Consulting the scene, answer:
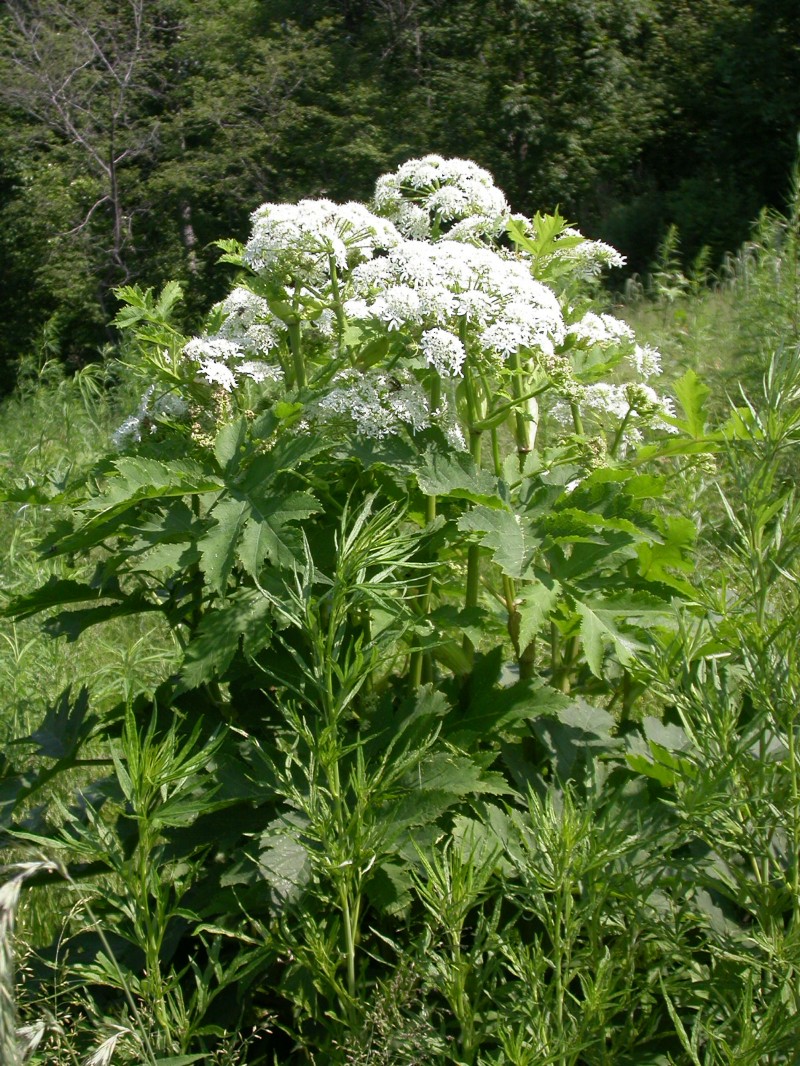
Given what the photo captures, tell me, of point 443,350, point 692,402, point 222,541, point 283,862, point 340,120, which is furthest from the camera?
point 340,120

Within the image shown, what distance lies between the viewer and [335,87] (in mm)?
18578

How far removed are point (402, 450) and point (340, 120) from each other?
56.8ft

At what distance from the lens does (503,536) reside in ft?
5.82

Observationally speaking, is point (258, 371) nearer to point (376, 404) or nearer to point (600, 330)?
point (376, 404)

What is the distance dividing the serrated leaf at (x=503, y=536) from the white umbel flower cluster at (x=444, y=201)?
2.40ft

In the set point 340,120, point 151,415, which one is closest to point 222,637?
point 151,415

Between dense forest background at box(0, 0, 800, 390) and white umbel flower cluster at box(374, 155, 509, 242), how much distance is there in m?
14.6

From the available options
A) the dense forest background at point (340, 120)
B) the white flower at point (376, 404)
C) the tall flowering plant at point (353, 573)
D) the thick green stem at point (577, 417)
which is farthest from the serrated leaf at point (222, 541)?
the dense forest background at point (340, 120)

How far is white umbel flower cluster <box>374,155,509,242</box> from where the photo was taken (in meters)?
2.25

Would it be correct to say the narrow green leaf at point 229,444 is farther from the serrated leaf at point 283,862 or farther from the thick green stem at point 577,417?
the thick green stem at point 577,417

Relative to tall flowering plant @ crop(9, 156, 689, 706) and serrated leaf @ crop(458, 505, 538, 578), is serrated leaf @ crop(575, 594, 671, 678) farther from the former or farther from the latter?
serrated leaf @ crop(458, 505, 538, 578)

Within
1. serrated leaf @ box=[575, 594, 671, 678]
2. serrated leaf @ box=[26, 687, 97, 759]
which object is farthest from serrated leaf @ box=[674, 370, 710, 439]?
serrated leaf @ box=[26, 687, 97, 759]

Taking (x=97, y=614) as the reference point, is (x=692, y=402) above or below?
above

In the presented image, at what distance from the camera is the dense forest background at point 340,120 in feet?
55.9
